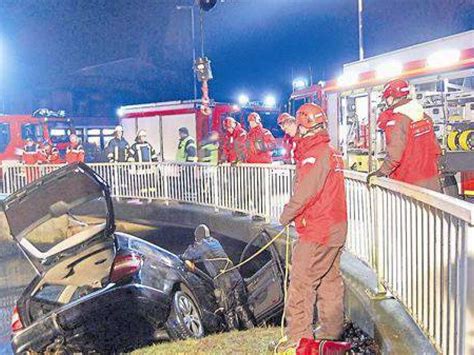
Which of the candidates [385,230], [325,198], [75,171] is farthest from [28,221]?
[385,230]

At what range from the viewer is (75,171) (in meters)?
4.72

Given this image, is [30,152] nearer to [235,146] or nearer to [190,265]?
[235,146]

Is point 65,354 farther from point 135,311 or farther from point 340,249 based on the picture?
point 340,249

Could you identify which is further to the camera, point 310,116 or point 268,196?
point 268,196

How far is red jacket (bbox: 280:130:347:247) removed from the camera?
12.6 feet

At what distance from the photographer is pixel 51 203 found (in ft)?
15.1

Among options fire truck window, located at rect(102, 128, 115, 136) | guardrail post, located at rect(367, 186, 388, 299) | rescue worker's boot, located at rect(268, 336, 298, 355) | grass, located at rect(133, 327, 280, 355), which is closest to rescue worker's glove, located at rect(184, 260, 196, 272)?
grass, located at rect(133, 327, 280, 355)

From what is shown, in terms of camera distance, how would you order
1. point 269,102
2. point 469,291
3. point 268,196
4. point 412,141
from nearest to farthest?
point 469,291, point 412,141, point 268,196, point 269,102

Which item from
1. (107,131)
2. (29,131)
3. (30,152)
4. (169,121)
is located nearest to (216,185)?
(169,121)

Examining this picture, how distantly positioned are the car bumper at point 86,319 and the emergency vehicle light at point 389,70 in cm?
866

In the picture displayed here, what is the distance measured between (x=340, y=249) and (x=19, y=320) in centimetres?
286

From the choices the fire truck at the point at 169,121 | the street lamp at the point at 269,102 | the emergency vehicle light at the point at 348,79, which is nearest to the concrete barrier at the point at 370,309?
the emergency vehicle light at the point at 348,79

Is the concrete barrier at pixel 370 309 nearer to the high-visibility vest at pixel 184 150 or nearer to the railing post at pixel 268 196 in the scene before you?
the railing post at pixel 268 196

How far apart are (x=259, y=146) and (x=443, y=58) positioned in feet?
13.2
